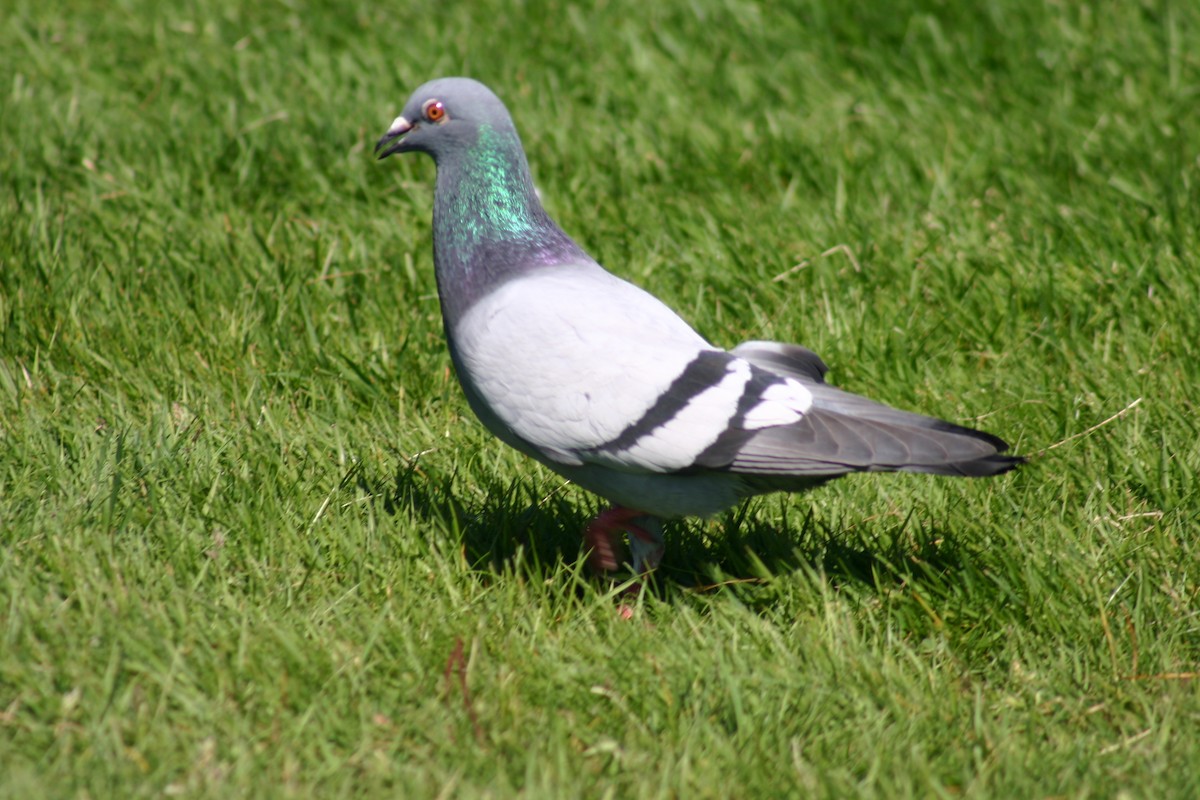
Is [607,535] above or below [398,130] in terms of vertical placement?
below

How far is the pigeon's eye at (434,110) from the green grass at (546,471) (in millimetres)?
953

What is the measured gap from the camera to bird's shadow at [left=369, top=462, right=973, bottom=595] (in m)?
3.25

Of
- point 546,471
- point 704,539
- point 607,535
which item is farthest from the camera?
point 546,471

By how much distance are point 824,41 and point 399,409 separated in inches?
127

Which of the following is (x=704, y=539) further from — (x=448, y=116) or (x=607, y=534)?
(x=448, y=116)

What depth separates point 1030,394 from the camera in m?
3.91

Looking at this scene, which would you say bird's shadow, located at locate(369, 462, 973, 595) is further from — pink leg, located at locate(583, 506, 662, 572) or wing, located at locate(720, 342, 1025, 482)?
wing, located at locate(720, 342, 1025, 482)

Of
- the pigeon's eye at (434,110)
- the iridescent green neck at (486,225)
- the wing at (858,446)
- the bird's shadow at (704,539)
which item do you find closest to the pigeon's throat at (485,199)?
the iridescent green neck at (486,225)

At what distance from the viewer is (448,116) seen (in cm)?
334

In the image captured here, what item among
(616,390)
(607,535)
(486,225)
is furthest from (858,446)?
(486,225)

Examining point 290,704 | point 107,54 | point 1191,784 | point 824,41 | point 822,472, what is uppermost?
point 107,54

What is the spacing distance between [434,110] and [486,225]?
0.37 m

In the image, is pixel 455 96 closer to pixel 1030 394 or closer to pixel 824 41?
pixel 1030 394

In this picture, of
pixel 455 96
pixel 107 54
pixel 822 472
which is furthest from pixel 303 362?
pixel 107 54
